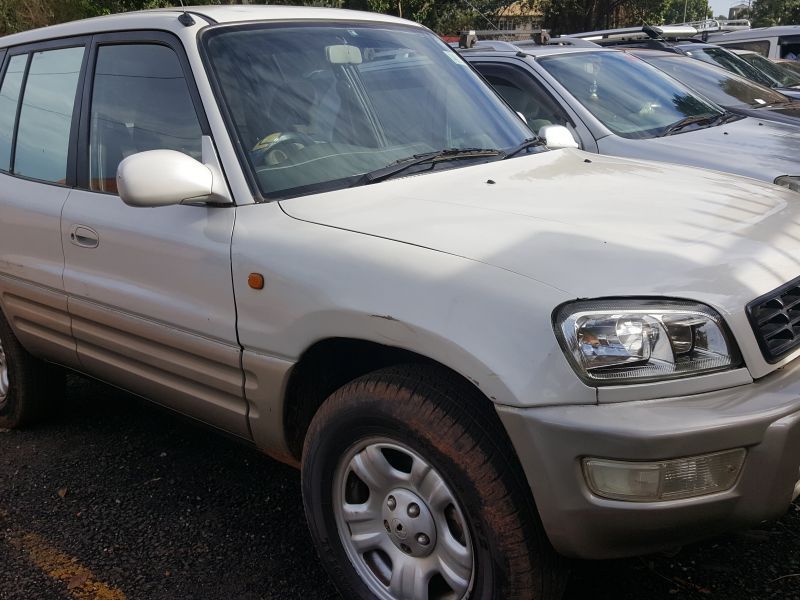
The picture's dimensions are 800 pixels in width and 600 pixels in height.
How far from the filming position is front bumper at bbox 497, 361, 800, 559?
2025 mm

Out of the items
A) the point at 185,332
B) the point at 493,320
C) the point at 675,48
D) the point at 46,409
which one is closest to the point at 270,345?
the point at 185,332

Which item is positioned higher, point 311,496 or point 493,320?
point 493,320

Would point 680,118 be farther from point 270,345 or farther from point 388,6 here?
point 388,6

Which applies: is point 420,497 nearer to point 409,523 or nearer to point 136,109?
point 409,523

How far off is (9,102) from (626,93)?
13.9ft

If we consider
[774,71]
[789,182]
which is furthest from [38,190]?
[774,71]

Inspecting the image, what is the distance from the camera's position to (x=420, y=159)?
3162 mm

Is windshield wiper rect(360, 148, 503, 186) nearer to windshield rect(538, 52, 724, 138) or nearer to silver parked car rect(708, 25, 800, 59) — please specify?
windshield rect(538, 52, 724, 138)

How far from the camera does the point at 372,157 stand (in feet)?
10.3

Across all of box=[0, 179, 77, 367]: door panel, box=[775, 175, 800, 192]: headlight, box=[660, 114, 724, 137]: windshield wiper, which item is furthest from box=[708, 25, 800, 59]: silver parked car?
box=[0, 179, 77, 367]: door panel

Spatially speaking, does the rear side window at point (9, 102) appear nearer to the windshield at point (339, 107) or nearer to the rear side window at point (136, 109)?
the rear side window at point (136, 109)

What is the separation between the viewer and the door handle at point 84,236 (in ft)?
10.9

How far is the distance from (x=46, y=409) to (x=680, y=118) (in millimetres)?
4633

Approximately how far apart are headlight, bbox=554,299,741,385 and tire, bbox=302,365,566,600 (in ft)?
1.01
